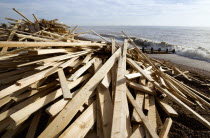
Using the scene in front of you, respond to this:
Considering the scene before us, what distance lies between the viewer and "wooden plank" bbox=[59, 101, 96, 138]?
5.00 feet

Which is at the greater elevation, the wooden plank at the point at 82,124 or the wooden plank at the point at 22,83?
the wooden plank at the point at 22,83

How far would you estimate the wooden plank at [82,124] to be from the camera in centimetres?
153

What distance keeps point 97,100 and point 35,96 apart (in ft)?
3.41

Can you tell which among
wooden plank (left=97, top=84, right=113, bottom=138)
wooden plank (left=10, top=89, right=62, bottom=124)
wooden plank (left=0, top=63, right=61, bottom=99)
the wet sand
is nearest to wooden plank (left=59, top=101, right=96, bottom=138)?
wooden plank (left=97, top=84, right=113, bottom=138)

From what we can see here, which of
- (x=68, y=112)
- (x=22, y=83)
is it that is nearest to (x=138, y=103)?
(x=68, y=112)

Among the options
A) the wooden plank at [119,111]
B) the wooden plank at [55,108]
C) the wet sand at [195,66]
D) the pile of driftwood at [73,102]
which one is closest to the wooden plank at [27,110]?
the pile of driftwood at [73,102]

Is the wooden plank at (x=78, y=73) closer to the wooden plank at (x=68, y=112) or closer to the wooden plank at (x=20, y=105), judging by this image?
the wooden plank at (x=68, y=112)

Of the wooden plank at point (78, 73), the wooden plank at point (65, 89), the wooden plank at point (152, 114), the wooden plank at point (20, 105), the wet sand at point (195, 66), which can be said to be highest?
the wooden plank at point (78, 73)

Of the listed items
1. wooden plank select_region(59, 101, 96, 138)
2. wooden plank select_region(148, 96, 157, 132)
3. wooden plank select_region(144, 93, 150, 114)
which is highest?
wooden plank select_region(59, 101, 96, 138)

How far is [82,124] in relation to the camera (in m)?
1.70

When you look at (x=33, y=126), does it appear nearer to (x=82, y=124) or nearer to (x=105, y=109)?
(x=82, y=124)

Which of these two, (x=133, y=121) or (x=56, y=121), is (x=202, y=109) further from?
(x=56, y=121)

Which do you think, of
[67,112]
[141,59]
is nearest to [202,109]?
[141,59]

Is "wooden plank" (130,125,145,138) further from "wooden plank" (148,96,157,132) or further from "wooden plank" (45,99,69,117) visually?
"wooden plank" (45,99,69,117)
